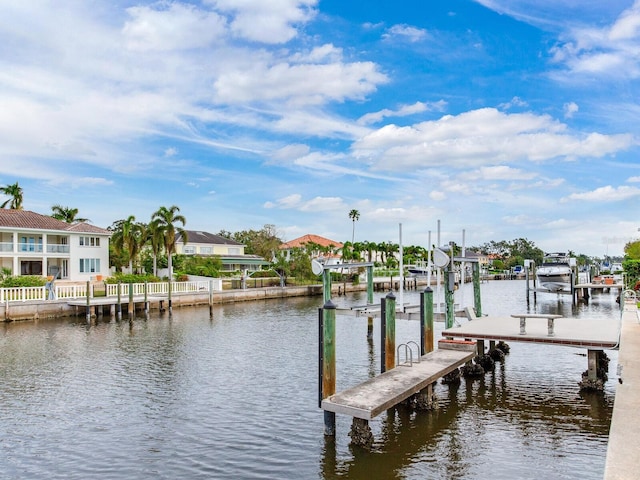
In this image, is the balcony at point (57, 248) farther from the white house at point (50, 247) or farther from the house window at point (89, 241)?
the house window at point (89, 241)

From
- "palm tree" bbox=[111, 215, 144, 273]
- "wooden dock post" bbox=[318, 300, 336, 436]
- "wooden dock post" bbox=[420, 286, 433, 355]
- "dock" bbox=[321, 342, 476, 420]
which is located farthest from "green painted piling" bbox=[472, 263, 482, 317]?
"palm tree" bbox=[111, 215, 144, 273]

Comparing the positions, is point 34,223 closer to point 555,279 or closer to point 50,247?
point 50,247

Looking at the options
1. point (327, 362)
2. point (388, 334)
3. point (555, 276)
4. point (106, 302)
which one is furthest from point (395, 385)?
point (555, 276)

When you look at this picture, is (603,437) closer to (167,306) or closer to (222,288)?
(167,306)

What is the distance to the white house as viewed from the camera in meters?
45.2

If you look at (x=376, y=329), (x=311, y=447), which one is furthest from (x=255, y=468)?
(x=376, y=329)

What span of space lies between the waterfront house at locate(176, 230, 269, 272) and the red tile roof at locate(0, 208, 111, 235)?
64.2 ft

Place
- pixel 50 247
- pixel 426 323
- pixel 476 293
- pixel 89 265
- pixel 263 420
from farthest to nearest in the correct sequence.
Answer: pixel 89 265, pixel 50 247, pixel 476 293, pixel 426 323, pixel 263 420

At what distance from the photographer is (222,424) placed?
1145 centimetres

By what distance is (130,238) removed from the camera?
52344mm

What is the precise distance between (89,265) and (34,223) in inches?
247

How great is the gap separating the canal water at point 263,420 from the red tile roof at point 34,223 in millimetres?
28493

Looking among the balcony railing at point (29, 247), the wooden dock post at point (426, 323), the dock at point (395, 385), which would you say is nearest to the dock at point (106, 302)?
the balcony railing at point (29, 247)

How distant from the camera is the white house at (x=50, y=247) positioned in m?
45.2
